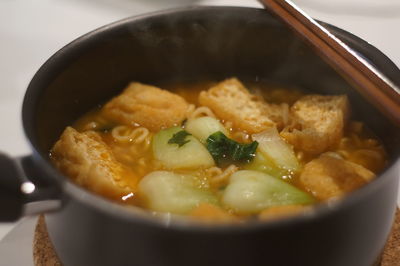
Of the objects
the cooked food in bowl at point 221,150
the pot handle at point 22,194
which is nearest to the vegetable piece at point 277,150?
the cooked food in bowl at point 221,150

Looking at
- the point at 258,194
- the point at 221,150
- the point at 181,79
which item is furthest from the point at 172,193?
the point at 181,79

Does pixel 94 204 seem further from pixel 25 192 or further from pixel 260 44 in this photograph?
pixel 260 44

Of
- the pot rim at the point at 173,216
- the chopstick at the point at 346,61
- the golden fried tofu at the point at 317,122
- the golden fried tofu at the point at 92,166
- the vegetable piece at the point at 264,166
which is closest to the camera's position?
the pot rim at the point at 173,216

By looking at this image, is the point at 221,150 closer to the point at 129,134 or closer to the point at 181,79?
the point at 129,134

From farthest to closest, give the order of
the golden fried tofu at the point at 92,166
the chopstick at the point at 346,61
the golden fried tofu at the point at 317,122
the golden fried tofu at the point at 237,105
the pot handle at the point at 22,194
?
the golden fried tofu at the point at 237,105, the golden fried tofu at the point at 317,122, the golden fried tofu at the point at 92,166, the chopstick at the point at 346,61, the pot handle at the point at 22,194

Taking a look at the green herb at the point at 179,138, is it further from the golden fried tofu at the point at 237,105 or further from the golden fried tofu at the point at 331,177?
the golden fried tofu at the point at 331,177
